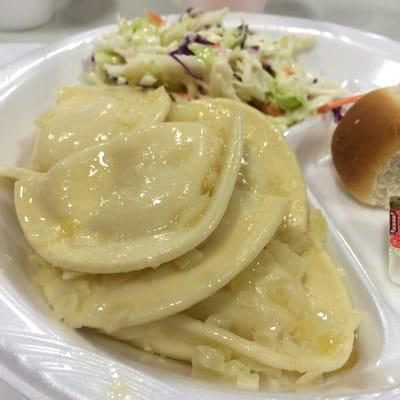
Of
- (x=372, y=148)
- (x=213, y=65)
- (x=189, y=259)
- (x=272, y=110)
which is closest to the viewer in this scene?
(x=189, y=259)

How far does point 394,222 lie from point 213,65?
3.28 ft

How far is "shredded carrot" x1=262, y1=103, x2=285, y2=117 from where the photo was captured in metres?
2.26

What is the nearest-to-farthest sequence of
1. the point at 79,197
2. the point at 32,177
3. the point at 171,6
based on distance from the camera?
the point at 79,197 → the point at 32,177 → the point at 171,6

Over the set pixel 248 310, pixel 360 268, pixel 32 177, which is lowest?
pixel 360 268

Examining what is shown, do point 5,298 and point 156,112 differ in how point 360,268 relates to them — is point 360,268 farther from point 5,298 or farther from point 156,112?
point 5,298

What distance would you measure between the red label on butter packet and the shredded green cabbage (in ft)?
2.01

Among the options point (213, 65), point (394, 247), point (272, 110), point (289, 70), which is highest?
point (213, 65)

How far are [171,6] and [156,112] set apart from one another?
2264 millimetres

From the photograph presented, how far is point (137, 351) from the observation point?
1.33 metres

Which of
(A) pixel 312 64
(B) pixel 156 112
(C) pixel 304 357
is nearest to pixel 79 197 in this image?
(B) pixel 156 112

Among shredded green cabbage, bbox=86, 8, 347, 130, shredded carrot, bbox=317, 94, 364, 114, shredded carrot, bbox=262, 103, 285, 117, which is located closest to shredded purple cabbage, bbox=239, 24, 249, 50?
shredded green cabbage, bbox=86, 8, 347, 130

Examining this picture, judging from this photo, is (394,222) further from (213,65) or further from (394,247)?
(213,65)

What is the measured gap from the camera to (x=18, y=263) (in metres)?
1.50

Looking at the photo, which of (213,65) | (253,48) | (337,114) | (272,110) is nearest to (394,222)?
(337,114)
